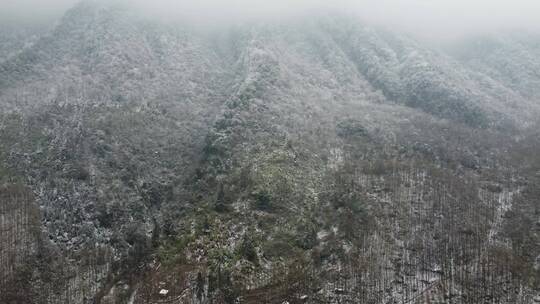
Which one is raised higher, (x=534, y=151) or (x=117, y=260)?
(x=534, y=151)

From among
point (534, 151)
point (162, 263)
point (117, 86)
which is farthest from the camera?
point (117, 86)

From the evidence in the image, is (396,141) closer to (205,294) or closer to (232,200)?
(232,200)

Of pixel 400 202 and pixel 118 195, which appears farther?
pixel 118 195

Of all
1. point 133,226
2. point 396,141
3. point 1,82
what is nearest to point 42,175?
point 133,226

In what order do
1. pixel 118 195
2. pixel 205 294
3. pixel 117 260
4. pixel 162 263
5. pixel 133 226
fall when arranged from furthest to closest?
pixel 118 195
pixel 133 226
pixel 117 260
pixel 162 263
pixel 205 294

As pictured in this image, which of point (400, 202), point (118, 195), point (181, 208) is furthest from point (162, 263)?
point (400, 202)

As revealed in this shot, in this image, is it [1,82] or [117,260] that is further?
[1,82]

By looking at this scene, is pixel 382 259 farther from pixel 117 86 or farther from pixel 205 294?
pixel 117 86

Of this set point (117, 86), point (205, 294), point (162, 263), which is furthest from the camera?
point (117, 86)

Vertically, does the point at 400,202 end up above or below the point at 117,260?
above
